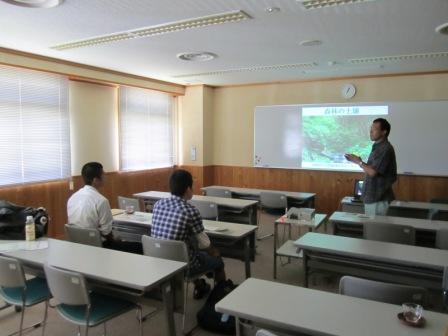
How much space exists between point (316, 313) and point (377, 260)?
1.06m

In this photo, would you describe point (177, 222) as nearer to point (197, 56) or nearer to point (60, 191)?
point (197, 56)

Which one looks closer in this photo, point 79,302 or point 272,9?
point 79,302

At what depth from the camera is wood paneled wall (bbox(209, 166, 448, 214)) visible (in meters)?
6.18

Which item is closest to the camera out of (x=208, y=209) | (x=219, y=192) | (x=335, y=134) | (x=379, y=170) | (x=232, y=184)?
(x=379, y=170)

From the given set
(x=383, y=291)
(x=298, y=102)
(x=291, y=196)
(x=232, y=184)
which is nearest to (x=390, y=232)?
(x=383, y=291)

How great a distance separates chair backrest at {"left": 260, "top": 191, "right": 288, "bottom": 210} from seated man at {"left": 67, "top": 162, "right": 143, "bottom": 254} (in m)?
2.45

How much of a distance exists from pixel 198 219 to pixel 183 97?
5.53 meters

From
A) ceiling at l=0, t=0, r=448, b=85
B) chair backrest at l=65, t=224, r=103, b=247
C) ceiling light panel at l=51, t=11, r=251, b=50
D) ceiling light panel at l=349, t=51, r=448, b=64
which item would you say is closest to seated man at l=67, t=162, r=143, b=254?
chair backrest at l=65, t=224, r=103, b=247

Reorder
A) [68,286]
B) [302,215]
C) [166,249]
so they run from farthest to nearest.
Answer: [302,215] < [166,249] < [68,286]

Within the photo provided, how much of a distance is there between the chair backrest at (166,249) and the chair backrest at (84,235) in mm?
524

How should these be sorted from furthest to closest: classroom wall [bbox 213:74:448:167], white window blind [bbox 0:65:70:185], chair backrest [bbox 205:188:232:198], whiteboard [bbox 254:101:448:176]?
classroom wall [bbox 213:74:448:167] → whiteboard [bbox 254:101:448:176] → chair backrest [bbox 205:188:232:198] → white window blind [bbox 0:65:70:185]

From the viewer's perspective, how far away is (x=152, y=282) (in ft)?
6.65

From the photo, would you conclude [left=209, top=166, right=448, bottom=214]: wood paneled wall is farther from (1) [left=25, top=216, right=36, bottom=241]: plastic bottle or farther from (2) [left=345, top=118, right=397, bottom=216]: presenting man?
(1) [left=25, top=216, right=36, bottom=241]: plastic bottle

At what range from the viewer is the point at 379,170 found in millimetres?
3637
